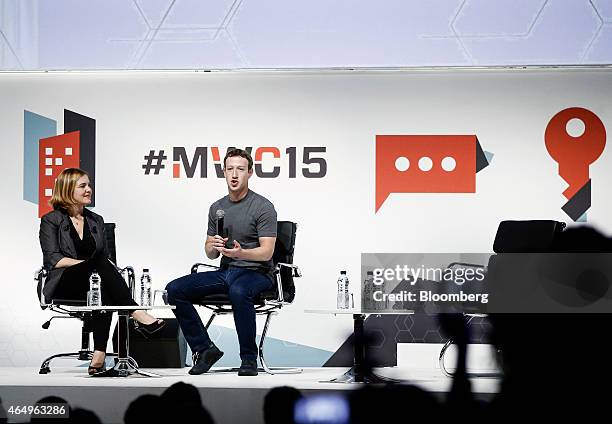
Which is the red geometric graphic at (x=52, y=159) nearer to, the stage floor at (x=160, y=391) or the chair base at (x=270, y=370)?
the chair base at (x=270, y=370)

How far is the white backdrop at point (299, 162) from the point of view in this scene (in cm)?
604

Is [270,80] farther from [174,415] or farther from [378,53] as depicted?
[174,415]

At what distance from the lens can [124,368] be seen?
15.9 ft

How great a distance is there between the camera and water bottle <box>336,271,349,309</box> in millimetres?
5785

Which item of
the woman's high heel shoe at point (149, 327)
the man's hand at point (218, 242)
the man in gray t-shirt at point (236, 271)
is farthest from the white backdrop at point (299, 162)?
the man's hand at point (218, 242)

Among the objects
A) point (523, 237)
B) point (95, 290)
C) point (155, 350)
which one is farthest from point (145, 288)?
point (523, 237)

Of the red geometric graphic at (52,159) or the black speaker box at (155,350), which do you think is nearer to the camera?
the black speaker box at (155,350)

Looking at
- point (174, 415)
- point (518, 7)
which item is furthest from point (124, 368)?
point (518, 7)

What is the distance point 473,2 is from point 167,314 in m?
2.68

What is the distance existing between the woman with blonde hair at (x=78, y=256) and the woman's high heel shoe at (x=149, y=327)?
13 millimetres

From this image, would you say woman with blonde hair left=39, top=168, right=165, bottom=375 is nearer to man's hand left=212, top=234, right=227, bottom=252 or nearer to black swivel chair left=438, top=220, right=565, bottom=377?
man's hand left=212, top=234, right=227, bottom=252

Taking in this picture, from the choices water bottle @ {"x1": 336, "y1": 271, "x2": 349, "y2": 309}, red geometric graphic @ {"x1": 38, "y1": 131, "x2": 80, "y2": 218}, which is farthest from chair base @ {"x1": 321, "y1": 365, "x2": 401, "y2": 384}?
red geometric graphic @ {"x1": 38, "y1": 131, "x2": 80, "y2": 218}

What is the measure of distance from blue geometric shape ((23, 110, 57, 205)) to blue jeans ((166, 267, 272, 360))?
5.23ft

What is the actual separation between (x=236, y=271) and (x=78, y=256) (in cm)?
83
